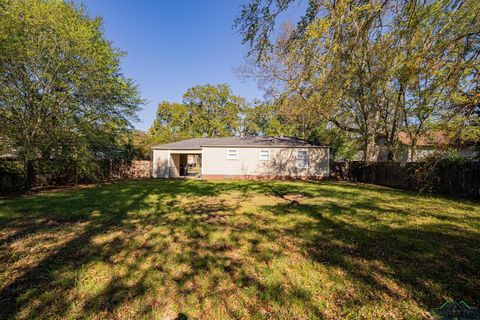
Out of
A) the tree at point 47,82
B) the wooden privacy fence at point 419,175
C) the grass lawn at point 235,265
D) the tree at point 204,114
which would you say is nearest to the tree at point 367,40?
the wooden privacy fence at point 419,175

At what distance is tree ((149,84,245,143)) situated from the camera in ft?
119

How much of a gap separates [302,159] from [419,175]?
519 inches

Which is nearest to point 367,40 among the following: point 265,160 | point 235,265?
point 235,265

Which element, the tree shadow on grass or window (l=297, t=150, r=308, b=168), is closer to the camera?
the tree shadow on grass

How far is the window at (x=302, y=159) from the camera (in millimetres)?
17203

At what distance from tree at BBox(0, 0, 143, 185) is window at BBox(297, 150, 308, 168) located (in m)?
13.5

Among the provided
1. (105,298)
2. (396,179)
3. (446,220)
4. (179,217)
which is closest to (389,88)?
(396,179)

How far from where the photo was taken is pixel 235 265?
312 centimetres

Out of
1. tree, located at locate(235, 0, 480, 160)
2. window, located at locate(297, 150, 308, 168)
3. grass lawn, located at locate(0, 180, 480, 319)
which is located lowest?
grass lawn, located at locate(0, 180, 480, 319)

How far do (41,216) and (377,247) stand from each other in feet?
26.2

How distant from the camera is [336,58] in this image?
128 inches

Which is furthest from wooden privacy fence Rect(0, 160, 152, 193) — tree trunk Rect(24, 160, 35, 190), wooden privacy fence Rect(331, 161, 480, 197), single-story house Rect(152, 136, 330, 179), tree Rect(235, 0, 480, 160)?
wooden privacy fence Rect(331, 161, 480, 197)

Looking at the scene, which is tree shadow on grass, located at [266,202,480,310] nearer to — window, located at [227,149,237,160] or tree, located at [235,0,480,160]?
tree, located at [235,0,480,160]

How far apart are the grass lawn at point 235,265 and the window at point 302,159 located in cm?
1137
